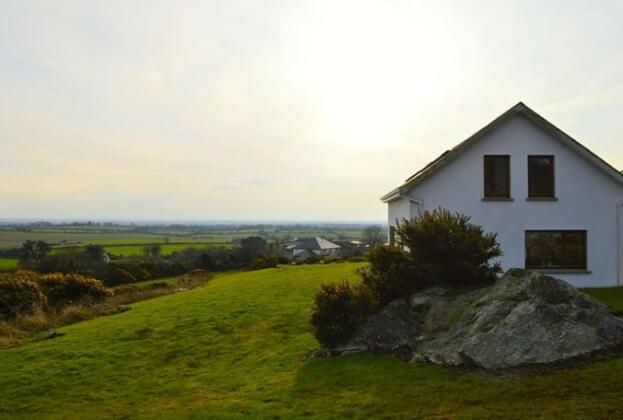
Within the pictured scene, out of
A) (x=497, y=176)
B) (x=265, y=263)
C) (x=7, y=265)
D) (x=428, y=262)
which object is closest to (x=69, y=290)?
(x=265, y=263)

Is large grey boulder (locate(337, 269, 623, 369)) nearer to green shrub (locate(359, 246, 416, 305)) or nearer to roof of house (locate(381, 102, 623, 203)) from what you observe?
green shrub (locate(359, 246, 416, 305))

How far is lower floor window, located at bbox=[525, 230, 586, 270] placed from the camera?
20.9 meters

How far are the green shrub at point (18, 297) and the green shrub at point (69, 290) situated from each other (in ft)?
5.19

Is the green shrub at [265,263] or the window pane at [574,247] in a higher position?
the window pane at [574,247]

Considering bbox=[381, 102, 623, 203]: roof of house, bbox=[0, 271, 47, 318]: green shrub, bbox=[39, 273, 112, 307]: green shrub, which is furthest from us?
bbox=[39, 273, 112, 307]: green shrub

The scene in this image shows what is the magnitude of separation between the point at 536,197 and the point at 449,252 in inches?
372

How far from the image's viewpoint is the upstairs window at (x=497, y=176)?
2100cm

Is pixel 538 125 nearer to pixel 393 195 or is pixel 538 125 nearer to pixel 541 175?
pixel 541 175

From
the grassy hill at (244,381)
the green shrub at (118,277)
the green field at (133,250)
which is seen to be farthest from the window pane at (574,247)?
the green field at (133,250)

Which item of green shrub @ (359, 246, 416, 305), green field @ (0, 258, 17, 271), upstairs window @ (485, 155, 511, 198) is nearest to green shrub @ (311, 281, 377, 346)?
green shrub @ (359, 246, 416, 305)

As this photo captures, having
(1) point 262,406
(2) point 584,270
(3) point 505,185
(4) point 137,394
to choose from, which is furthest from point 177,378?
(2) point 584,270

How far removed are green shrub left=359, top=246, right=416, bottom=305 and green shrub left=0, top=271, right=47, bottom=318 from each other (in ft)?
55.0

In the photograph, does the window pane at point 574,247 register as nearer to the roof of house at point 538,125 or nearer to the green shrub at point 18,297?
the roof of house at point 538,125

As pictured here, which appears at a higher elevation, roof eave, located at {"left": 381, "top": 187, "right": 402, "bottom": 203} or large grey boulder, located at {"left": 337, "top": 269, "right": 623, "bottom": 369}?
roof eave, located at {"left": 381, "top": 187, "right": 402, "bottom": 203}
